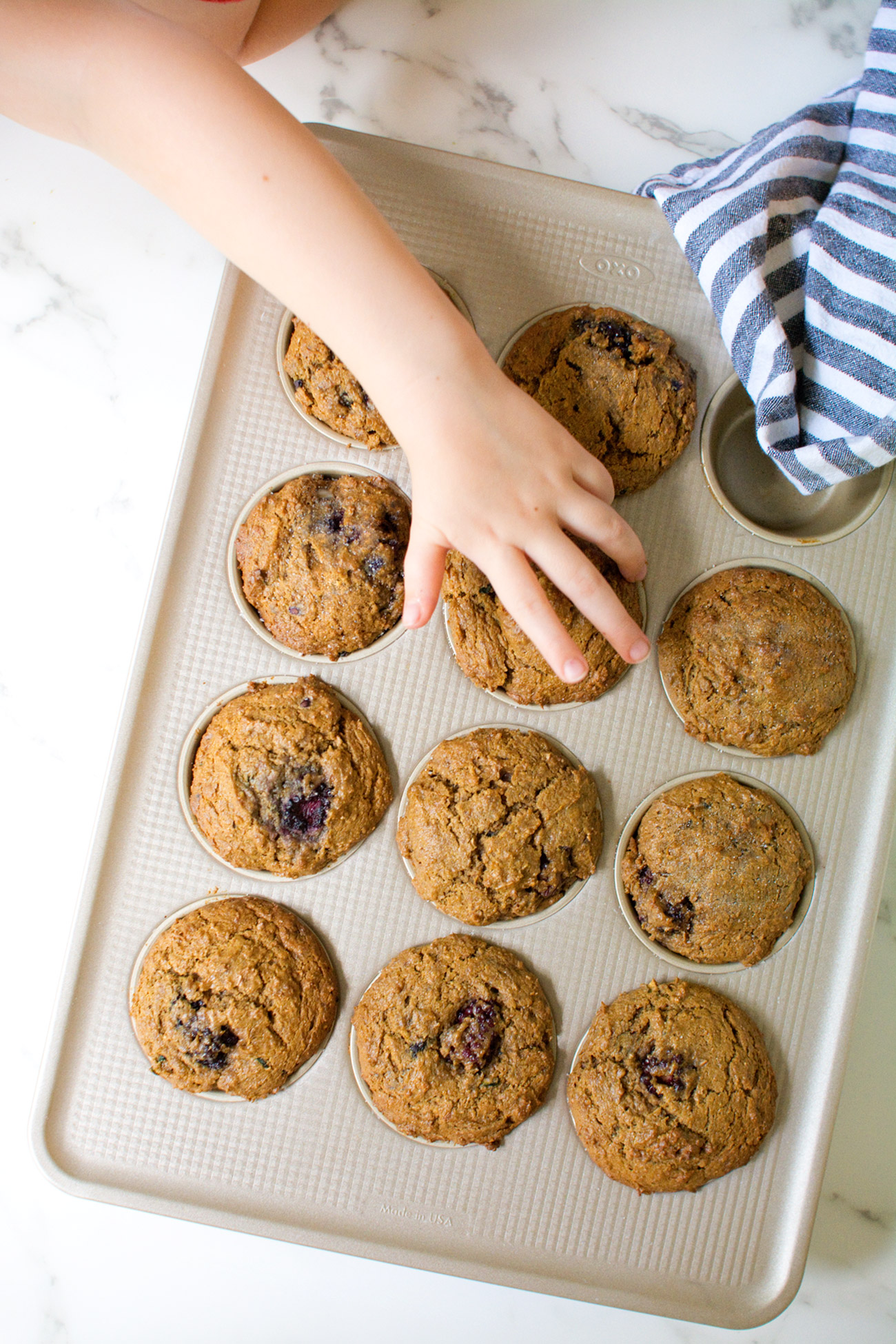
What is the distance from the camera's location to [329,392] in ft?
3.72

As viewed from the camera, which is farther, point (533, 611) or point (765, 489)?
point (765, 489)

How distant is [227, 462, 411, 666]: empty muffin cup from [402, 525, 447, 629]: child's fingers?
14cm

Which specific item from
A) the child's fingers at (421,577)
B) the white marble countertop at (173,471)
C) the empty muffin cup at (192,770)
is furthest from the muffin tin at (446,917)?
the white marble countertop at (173,471)

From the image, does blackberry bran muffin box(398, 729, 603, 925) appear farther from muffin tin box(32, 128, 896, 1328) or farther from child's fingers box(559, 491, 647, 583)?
child's fingers box(559, 491, 647, 583)

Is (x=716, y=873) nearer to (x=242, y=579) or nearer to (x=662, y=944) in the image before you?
(x=662, y=944)

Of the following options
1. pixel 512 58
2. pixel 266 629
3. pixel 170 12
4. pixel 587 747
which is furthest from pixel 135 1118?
pixel 512 58

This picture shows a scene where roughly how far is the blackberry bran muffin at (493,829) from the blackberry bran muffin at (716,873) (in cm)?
9

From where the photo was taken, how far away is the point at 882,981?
1369 mm

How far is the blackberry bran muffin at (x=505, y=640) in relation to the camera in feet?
3.65

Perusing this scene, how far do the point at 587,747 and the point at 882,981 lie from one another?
645mm

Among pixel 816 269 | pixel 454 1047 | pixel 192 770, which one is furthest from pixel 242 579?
pixel 816 269

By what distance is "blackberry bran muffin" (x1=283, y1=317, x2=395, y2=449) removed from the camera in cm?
112

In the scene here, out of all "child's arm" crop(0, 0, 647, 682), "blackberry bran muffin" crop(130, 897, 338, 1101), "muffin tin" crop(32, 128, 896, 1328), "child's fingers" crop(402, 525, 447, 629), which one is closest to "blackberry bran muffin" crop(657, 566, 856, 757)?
"muffin tin" crop(32, 128, 896, 1328)

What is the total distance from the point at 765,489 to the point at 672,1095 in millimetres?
829
